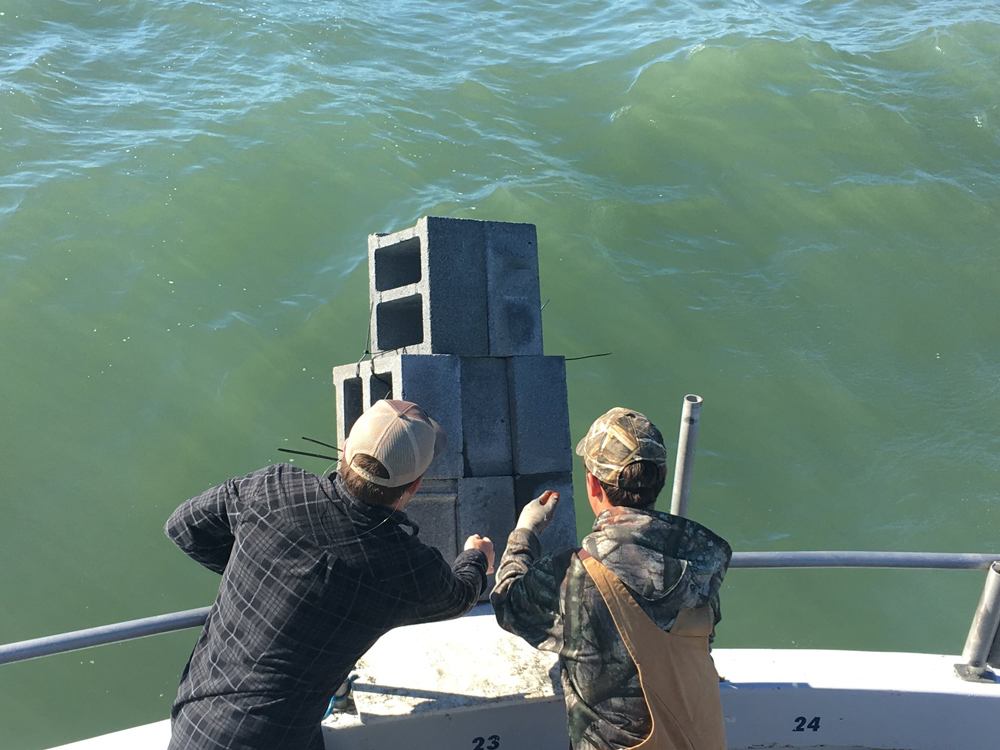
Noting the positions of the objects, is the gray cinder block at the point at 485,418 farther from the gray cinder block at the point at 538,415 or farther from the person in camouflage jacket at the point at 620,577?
the person in camouflage jacket at the point at 620,577

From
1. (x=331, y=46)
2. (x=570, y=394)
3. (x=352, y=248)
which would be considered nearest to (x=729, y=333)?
(x=570, y=394)

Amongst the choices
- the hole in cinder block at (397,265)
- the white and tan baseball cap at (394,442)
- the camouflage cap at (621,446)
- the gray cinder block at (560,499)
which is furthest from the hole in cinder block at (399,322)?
the camouflage cap at (621,446)

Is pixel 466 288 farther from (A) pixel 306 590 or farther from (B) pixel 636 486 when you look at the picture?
(A) pixel 306 590

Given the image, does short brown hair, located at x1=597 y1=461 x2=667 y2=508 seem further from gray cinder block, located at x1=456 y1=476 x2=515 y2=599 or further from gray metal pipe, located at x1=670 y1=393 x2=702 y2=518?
gray cinder block, located at x1=456 y1=476 x2=515 y2=599

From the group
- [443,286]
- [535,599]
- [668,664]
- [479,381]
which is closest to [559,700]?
[535,599]

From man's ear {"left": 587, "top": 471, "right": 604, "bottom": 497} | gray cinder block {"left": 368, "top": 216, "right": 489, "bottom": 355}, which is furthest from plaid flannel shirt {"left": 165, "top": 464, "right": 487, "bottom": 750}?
gray cinder block {"left": 368, "top": 216, "right": 489, "bottom": 355}

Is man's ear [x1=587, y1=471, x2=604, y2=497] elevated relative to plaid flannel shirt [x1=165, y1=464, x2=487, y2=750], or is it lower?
elevated

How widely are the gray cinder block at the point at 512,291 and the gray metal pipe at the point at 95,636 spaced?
2.08 metres

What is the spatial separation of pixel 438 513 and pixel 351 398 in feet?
2.96

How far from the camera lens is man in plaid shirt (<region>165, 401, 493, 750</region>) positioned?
2.25m

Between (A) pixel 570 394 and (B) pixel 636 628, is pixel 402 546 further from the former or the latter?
(A) pixel 570 394

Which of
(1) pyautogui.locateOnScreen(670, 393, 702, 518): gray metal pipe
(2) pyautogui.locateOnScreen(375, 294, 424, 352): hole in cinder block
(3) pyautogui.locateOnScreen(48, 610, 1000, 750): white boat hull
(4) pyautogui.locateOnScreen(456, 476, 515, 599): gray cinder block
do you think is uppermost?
(2) pyautogui.locateOnScreen(375, 294, 424, 352): hole in cinder block

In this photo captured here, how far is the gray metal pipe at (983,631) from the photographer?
127 inches

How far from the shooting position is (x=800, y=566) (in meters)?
3.07
